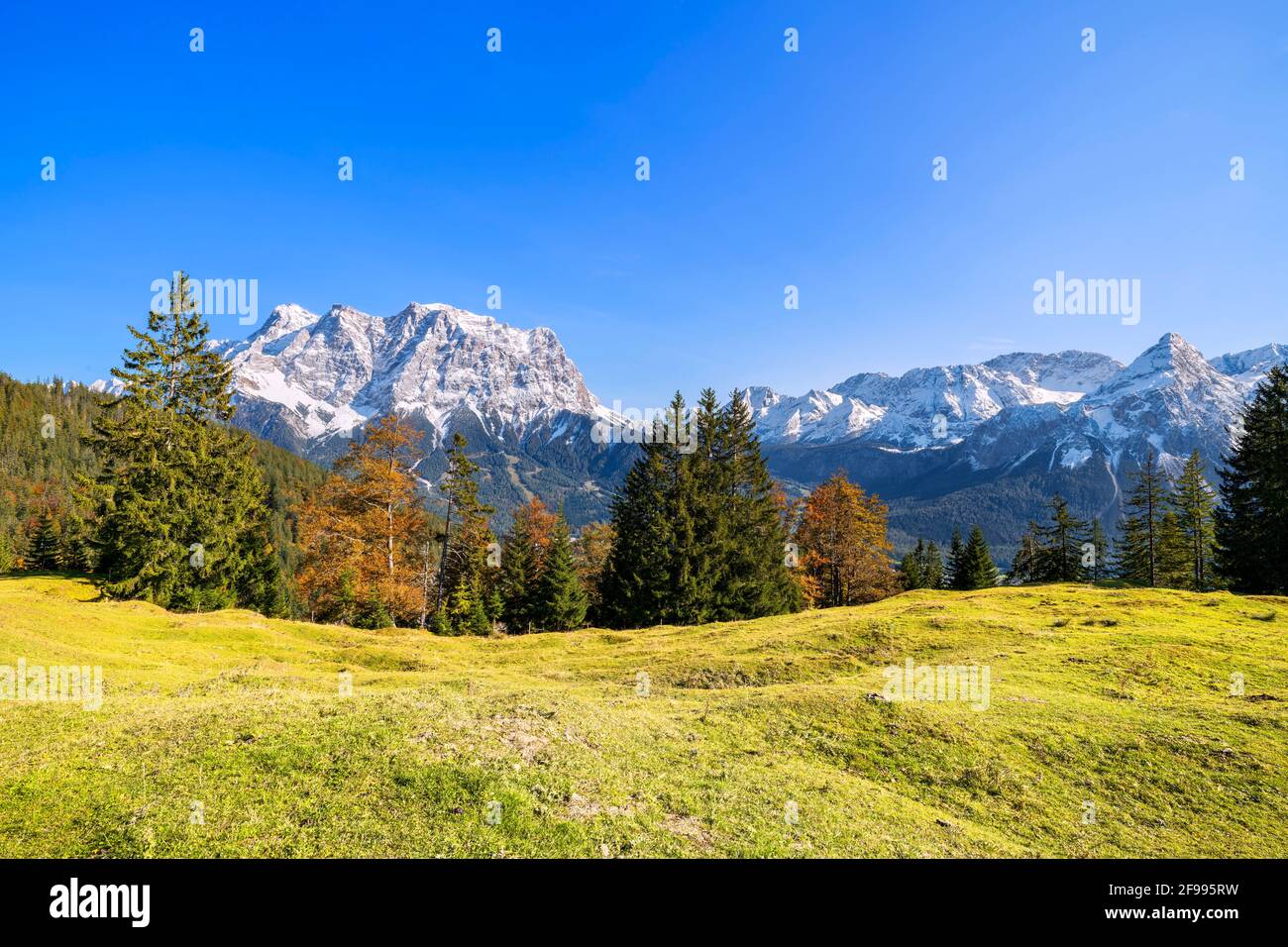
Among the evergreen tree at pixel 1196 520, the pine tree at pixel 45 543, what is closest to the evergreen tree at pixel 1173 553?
the evergreen tree at pixel 1196 520

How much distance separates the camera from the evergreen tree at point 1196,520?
243ft

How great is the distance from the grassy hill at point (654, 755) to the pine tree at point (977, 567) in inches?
2330

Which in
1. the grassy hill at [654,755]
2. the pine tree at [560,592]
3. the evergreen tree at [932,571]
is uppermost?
the grassy hill at [654,755]

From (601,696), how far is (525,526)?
5535 cm

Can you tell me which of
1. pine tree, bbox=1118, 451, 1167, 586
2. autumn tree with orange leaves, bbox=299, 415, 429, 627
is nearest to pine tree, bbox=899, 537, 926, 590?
pine tree, bbox=1118, 451, 1167, 586

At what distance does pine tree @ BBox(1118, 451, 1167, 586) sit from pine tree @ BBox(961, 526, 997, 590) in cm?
1754

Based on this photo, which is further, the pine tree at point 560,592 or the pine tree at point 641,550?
the pine tree at point 560,592

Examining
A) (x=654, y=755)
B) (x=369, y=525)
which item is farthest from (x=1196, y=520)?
(x=369, y=525)

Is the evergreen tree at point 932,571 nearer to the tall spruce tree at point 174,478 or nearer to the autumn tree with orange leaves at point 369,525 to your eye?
the autumn tree with orange leaves at point 369,525

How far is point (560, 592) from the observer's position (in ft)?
229

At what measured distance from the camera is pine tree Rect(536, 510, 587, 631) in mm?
69562
